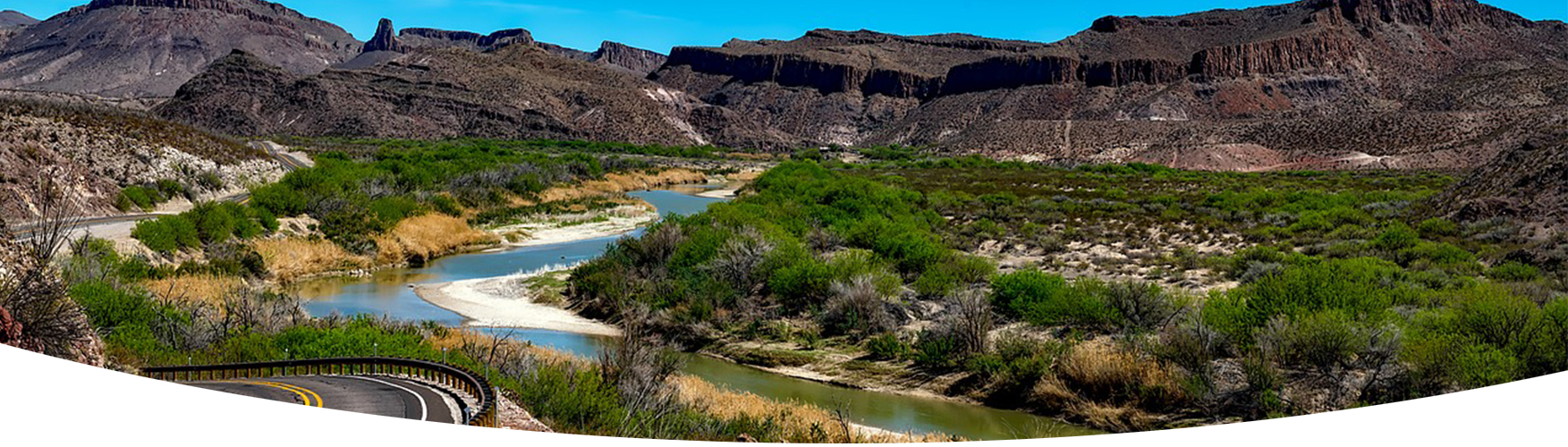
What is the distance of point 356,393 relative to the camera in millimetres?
5016

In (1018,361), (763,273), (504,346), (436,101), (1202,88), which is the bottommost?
(1018,361)

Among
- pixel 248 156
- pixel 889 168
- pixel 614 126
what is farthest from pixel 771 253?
pixel 614 126

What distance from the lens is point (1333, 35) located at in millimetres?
111250

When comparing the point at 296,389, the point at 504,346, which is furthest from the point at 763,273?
the point at 296,389

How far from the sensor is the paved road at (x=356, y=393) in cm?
429

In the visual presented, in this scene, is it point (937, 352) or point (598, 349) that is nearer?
point (937, 352)

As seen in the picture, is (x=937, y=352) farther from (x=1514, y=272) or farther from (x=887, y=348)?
(x=1514, y=272)

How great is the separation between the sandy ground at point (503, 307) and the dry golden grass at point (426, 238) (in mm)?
4571

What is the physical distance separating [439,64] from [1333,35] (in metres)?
98.5

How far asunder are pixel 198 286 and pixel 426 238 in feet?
41.9

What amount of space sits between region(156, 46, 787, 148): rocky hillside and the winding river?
7266 centimetres

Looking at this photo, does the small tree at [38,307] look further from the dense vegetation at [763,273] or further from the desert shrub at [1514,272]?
the dense vegetation at [763,273]

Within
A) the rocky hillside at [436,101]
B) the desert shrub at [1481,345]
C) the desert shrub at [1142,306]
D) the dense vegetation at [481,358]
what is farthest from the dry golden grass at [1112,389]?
the rocky hillside at [436,101]

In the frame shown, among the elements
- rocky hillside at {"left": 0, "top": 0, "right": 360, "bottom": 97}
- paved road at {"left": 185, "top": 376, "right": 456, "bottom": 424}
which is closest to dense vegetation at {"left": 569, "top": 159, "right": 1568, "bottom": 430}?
paved road at {"left": 185, "top": 376, "right": 456, "bottom": 424}
